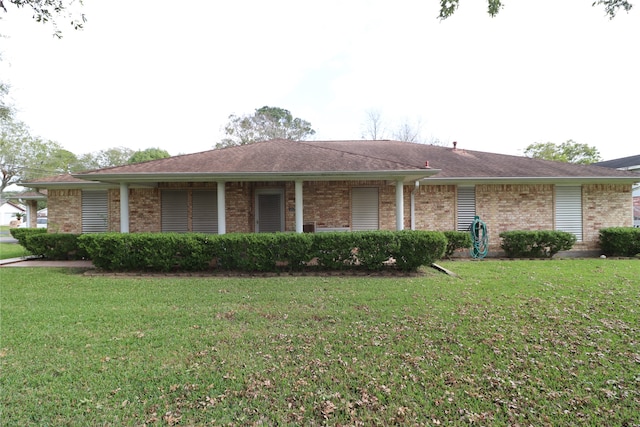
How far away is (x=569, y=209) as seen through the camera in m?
11.2

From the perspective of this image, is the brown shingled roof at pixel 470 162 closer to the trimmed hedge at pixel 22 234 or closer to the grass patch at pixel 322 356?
the grass patch at pixel 322 356

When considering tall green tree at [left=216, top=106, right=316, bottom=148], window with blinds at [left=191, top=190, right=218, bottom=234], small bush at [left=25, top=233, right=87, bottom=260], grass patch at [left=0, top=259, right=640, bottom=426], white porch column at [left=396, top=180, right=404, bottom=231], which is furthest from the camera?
tall green tree at [left=216, top=106, right=316, bottom=148]

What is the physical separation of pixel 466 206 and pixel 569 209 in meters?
3.82

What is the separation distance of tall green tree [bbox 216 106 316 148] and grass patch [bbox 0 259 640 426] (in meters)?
27.4

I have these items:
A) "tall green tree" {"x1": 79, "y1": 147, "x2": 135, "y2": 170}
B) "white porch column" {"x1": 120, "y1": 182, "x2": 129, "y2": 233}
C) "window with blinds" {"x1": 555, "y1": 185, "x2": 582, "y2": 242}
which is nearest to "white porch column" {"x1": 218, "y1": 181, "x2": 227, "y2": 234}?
"white porch column" {"x1": 120, "y1": 182, "x2": 129, "y2": 233}

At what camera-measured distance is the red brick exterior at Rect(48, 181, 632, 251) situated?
1079 cm

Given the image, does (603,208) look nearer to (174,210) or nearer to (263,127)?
(174,210)

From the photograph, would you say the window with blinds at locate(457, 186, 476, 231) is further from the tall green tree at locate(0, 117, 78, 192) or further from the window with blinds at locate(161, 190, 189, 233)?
the tall green tree at locate(0, 117, 78, 192)

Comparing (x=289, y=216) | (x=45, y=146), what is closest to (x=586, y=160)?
(x=289, y=216)

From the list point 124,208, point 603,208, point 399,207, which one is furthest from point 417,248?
point 603,208

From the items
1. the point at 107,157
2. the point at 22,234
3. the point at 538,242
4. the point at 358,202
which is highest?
the point at 107,157

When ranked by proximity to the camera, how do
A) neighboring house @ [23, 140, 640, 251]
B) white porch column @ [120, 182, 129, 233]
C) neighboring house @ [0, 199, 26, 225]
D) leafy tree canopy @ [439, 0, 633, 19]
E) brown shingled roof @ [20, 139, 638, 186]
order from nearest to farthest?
leafy tree canopy @ [439, 0, 633, 19] < brown shingled roof @ [20, 139, 638, 186] < white porch column @ [120, 182, 129, 233] < neighboring house @ [23, 140, 640, 251] < neighboring house @ [0, 199, 26, 225]

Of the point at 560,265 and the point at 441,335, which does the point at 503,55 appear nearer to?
the point at 560,265

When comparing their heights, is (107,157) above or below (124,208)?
above
